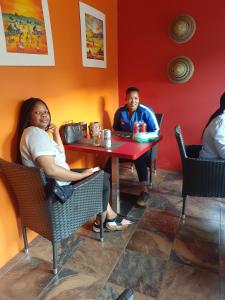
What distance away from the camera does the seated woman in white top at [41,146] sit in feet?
5.18

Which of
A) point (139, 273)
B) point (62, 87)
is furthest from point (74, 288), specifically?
point (62, 87)

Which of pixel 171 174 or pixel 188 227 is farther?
pixel 171 174

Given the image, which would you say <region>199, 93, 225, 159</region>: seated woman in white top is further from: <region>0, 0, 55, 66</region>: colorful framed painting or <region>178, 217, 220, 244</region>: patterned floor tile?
<region>0, 0, 55, 66</region>: colorful framed painting

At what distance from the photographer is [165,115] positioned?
3268mm

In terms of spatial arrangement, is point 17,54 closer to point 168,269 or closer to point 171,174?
point 168,269

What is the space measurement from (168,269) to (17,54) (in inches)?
70.5

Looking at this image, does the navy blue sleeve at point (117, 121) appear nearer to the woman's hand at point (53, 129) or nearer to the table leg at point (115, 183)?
the table leg at point (115, 183)

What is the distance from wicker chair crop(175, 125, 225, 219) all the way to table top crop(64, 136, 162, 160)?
32 cm

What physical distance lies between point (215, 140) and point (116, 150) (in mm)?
789

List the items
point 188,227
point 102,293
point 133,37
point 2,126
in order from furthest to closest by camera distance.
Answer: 1. point 133,37
2. point 188,227
3. point 2,126
4. point 102,293

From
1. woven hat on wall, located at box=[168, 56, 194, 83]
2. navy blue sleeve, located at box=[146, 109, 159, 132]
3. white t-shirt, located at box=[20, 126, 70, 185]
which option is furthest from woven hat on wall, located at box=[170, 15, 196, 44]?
white t-shirt, located at box=[20, 126, 70, 185]

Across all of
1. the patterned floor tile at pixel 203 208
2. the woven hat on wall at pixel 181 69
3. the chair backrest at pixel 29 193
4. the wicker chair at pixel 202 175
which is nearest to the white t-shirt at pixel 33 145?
the chair backrest at pixel 29 193

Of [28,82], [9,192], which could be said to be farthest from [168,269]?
[28,82]

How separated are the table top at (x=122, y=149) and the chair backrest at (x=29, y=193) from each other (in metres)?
0.65
